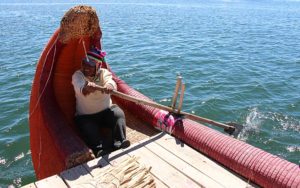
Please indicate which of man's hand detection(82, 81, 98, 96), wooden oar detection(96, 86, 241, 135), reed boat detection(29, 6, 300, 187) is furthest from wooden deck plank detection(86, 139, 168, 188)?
man's hand detection(82, 81, 98, 96)

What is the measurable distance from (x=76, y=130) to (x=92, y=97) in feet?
2.33

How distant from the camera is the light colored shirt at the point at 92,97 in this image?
17.8 ft

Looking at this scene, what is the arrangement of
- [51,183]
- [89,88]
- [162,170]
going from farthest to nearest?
[89,88]
[162,170]
[51,183]

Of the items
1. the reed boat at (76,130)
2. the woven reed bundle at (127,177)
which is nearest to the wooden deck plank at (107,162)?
the reed boat at (76,130)

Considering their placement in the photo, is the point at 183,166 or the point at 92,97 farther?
the point at 92,97

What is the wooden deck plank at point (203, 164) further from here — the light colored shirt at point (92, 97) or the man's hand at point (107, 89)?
the light colored shirt at point (92, 97)

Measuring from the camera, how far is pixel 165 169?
4477 mm

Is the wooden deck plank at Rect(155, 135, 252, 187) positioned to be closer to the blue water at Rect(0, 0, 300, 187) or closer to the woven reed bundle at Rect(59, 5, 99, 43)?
the woven reed bundle at Rect(59, 5, 99, 43)

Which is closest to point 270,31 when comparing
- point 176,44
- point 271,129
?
point 176,44

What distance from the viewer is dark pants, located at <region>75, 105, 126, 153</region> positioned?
5.40m

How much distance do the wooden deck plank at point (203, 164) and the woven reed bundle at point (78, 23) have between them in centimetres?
207

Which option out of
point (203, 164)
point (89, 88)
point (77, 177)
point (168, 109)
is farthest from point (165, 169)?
point (89, 88)

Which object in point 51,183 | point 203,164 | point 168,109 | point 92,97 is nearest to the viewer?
point 51,183

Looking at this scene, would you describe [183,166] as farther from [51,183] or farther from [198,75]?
[198,75]
